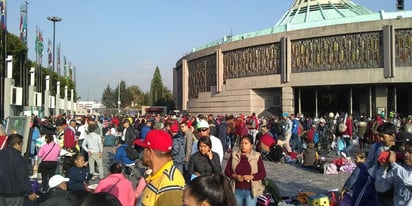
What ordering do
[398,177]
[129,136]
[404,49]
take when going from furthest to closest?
[404,49] < [129,136] < [398,177]

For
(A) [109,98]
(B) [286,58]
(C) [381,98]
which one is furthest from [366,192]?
(A) [109,98]

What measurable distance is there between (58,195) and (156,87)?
348 ft

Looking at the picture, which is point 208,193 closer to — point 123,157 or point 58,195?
point 58,195

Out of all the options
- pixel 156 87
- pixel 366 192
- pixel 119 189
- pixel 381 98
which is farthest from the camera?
pixel 156 87

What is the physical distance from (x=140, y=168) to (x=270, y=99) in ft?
90.3

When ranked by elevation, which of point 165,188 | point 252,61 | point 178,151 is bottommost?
point 178,151

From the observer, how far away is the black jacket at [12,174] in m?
6.04

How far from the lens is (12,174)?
6070mm

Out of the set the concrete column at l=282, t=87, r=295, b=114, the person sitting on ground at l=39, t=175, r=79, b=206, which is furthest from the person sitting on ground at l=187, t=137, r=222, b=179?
the concrete column at l=282, t=87, r=295, b=114

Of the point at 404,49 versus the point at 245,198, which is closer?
the point at 245,198

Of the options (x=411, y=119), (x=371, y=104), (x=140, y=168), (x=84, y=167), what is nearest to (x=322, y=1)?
(x=371, y=104)

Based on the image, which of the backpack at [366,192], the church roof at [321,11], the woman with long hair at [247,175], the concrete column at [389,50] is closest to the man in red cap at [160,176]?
the woman with long hair at [247,175]

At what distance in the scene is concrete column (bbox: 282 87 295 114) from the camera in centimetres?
3703

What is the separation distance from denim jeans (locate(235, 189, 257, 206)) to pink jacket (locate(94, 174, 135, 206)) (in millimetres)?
1458
